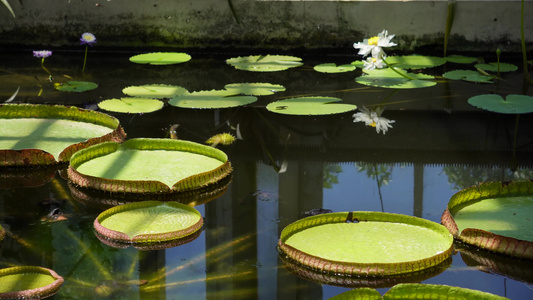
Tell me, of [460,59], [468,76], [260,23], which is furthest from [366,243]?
[260,23]

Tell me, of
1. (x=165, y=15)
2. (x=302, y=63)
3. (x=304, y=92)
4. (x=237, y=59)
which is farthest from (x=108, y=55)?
(x=304, y=92)

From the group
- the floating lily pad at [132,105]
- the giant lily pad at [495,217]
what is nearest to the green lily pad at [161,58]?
the floating lily pad at [132,105]

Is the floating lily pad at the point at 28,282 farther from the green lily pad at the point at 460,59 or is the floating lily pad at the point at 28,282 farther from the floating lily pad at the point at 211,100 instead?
the green lily pad at the point at 460,59

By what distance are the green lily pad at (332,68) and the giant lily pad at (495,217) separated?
1921mm

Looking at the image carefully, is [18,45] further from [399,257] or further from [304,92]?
[399,257]

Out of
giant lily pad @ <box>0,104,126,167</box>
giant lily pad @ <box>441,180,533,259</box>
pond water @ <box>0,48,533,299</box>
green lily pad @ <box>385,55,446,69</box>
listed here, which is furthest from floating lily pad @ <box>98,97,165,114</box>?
giant lily pad @ <box>441,180,533,259</box>

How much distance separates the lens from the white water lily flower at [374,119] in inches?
123

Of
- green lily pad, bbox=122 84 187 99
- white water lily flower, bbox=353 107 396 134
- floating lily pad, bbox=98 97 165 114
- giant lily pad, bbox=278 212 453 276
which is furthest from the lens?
green lily pad, bbox=122 84 187 99

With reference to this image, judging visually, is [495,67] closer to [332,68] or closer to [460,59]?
[460,59]

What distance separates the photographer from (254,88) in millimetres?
3656

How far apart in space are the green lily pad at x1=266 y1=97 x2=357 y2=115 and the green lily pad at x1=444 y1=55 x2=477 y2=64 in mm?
1164

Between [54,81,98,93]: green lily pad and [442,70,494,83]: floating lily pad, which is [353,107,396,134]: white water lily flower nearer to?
[442,70,494,83]: floating lily pad

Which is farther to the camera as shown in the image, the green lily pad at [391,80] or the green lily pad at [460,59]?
the green lily pad at [460,59]

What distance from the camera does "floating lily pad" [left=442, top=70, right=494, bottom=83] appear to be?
3.82 m
